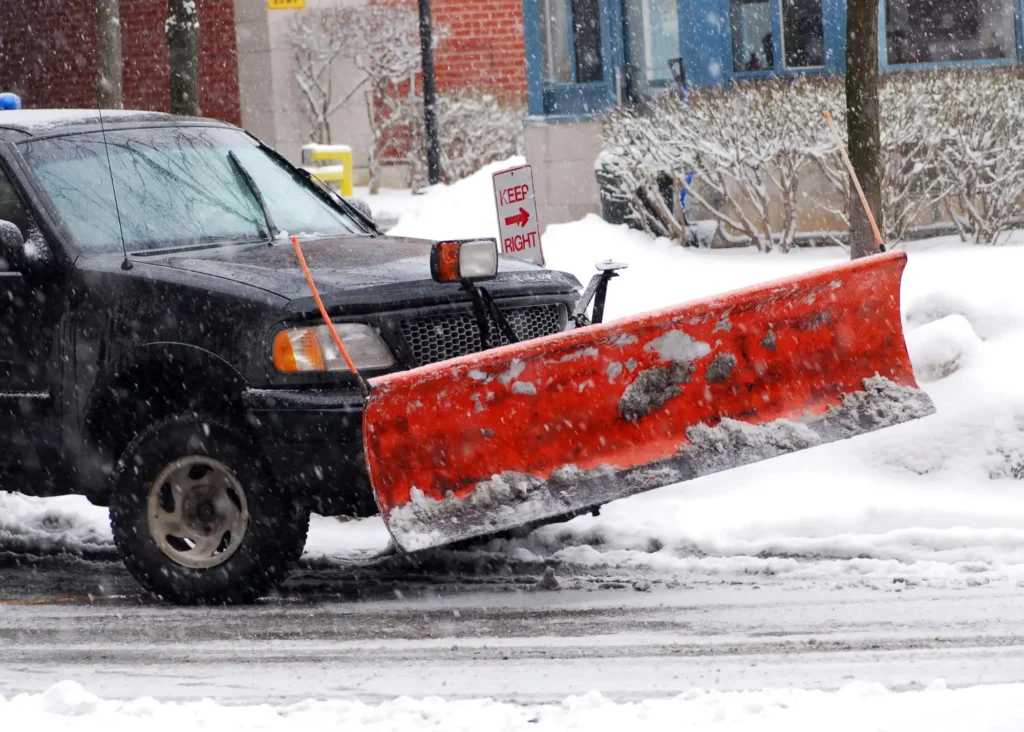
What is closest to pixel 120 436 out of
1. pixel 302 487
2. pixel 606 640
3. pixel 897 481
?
pixel 302 487

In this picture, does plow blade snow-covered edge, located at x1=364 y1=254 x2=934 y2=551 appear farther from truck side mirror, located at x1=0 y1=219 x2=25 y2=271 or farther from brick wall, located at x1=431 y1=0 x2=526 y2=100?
brick wall, located at x1=431 y1=0 x2=526 y2=100

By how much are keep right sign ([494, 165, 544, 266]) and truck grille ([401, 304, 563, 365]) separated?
334 centimetres

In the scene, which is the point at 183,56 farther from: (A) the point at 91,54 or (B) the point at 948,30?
(A) the point at 91,54

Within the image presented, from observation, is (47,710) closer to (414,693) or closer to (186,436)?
(414,693)

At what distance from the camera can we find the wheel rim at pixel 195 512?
609 cm

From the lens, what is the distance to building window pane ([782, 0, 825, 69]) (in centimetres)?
1709

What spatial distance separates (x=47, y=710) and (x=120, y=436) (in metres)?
1.82

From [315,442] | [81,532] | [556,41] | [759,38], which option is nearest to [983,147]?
[759,38]

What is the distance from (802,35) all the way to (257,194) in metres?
11.2

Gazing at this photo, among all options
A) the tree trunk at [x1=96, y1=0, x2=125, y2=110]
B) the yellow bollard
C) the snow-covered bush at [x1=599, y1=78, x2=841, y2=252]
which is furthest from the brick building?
the tree trunk at [x1=96, y1=0, x2=125, y2=110]

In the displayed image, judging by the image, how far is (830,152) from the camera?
13734 millimetres

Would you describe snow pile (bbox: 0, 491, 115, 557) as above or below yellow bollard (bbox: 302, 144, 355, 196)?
below

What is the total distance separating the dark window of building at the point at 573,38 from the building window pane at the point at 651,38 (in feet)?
1.28

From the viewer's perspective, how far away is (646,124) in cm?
1470
